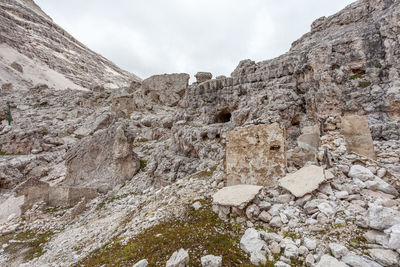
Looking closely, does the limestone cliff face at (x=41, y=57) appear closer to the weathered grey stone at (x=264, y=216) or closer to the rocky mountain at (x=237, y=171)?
the rocky mountain at (x=237, y=171)

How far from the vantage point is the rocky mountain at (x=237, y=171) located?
159 inches

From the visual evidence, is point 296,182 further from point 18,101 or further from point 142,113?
point 18,101

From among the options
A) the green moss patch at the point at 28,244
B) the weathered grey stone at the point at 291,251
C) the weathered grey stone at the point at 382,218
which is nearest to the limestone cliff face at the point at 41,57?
the green moss patch at the point at 28,244

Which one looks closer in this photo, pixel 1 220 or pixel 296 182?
pixel 296 182

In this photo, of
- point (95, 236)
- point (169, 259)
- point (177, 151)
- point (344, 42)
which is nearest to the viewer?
point (169, 259)

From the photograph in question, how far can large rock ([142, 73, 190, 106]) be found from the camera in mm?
40438

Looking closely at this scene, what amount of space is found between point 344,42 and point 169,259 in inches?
1126

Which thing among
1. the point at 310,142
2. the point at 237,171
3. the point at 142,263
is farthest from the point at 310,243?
the point at 310,142

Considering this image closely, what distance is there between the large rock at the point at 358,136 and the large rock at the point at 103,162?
16789 millimetres

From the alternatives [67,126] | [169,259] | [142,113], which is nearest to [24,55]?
[67,126]

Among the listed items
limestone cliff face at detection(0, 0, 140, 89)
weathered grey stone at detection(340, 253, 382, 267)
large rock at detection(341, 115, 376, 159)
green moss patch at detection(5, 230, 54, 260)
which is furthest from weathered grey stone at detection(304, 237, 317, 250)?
limestone cliff face at detection(0, 0, 140, 89)

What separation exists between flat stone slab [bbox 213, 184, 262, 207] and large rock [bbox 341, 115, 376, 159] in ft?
13.2

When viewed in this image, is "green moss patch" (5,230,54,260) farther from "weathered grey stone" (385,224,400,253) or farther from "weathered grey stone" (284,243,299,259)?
"weathered grey stone" (385,224,400,253)

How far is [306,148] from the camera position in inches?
291
